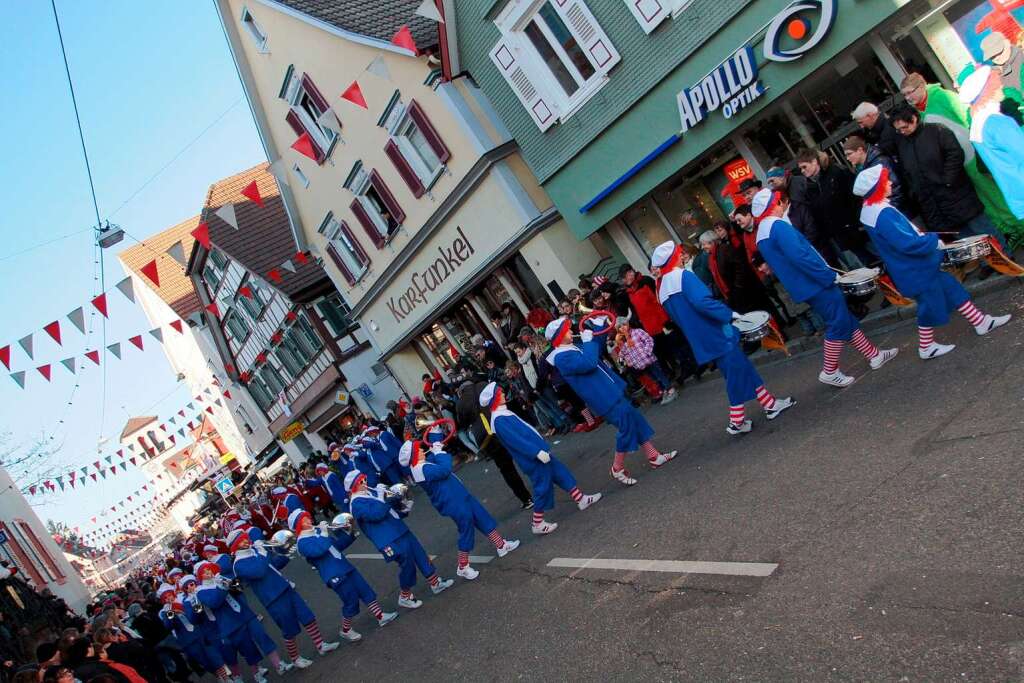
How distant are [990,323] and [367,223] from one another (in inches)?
729

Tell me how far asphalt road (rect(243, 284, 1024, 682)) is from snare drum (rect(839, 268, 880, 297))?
0.76m

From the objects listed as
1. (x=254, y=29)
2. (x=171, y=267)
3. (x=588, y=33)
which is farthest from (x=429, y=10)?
(x=171, y=267)

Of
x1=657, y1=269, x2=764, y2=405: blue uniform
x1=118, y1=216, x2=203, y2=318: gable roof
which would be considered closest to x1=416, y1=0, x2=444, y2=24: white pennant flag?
x1=657, y1=269, x2=764, y2=405: blue uniform

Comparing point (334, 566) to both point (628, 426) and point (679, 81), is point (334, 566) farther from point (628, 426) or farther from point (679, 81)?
point (679, 81)

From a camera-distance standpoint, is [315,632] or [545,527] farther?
[315,632]

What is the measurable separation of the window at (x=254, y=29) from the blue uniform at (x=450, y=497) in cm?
1804

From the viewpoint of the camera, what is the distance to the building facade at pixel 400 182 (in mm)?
17453

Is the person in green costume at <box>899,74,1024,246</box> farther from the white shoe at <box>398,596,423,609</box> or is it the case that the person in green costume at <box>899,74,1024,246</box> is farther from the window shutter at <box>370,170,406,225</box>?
the window shutter at <box>370,170,406,225</box>

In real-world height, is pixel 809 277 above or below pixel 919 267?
above

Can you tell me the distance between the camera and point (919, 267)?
7.00m

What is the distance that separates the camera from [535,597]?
25.1ft

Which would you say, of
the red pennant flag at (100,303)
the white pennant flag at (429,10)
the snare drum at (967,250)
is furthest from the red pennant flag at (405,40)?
the snare drum at (967,250)

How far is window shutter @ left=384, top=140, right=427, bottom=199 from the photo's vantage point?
65.6ft

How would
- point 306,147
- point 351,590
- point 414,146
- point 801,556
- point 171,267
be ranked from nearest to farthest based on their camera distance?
point 801,556 < point 351,590 < point 414,146 < point 306,147 < point 171,267
